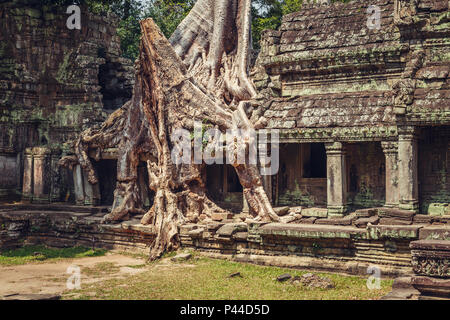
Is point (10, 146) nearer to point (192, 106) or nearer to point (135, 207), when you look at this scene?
point (135, 207)

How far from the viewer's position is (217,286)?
10.4 metres

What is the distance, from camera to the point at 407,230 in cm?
1077

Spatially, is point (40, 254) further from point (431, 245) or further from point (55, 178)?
point (431, 245)

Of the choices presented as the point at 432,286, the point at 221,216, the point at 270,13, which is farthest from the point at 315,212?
the point at 270,13

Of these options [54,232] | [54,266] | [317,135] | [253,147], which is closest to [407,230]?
[317,135]

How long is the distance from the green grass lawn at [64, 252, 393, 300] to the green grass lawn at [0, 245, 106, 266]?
10.4 feet

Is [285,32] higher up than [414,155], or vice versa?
[285,32]

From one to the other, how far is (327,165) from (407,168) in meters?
1.83

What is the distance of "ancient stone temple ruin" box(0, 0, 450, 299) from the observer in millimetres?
11570

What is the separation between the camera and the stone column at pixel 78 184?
17.6m

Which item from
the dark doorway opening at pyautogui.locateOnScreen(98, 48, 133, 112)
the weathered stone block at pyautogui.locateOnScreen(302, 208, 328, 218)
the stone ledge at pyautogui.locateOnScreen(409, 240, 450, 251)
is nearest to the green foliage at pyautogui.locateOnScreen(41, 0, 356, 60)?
the dark doorway opening at pyautogui.locateOnScreen(98, 48, 133, 112)

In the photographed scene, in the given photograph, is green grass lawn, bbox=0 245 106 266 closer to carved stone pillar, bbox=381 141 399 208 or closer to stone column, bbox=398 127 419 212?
carved stone pillar, bbox=381 141 399 208

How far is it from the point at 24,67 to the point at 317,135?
35.9 ft
